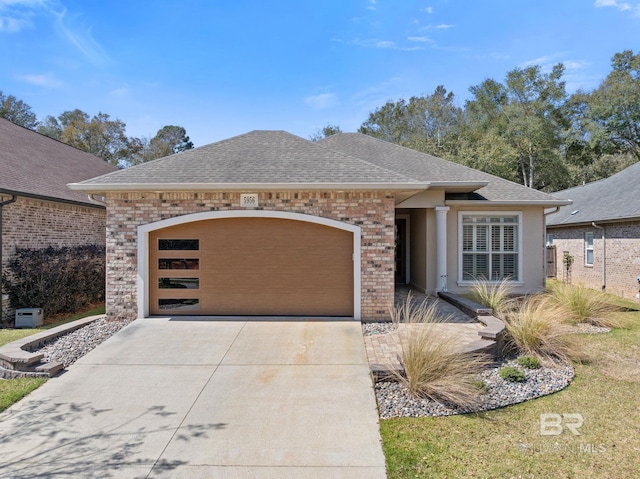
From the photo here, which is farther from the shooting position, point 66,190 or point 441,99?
point 441,99

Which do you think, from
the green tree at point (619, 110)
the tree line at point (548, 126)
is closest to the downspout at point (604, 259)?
the tree line at point (548, 126)

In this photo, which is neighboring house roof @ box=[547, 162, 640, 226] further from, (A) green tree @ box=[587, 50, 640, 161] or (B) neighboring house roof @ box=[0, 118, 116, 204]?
(B) neighboring house roof @ box=[0, 118, 116, 204]

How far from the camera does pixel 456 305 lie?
9211 millimetres

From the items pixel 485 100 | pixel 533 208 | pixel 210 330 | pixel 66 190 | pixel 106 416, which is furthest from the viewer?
pixel 485 100

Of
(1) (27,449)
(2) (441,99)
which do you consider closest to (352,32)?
(1) (27,449)

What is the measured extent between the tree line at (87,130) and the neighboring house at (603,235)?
128ft

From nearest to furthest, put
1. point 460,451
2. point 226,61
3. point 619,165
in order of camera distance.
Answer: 1. point 460,451
2. point 226,61
3. point 619,165

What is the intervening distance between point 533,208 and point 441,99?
98.1ft

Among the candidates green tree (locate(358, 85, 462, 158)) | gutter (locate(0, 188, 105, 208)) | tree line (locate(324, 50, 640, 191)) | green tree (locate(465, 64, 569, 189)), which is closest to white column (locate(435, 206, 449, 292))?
gutter (locate(0, 188, 105, 208))

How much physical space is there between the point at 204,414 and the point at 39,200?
963cm

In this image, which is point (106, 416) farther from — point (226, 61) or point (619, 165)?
point (619, 165)

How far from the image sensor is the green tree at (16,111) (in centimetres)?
3412

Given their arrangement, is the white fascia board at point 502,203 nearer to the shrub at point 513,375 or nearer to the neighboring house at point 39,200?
the shrub at point 513,375

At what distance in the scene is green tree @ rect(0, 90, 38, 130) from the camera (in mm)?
34125
